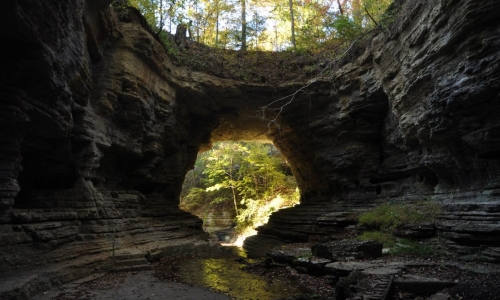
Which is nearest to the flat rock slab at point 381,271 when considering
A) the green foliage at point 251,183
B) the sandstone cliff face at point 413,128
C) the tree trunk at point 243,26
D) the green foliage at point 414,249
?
the green foliage at point 414,249

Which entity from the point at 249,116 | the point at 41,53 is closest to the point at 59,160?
the point at 41,53

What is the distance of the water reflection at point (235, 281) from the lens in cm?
783

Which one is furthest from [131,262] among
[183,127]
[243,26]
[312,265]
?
[243,26]

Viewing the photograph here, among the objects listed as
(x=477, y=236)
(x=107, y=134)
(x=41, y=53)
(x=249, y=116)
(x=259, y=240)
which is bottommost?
(x=259, y=240)

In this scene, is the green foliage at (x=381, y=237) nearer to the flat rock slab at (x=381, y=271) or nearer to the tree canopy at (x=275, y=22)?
the flat rock slab at (x=381, y=271)

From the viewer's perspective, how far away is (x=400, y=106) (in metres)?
12.4

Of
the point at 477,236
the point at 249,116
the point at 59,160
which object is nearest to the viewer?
the point at 477,236

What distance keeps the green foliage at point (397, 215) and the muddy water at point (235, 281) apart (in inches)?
189

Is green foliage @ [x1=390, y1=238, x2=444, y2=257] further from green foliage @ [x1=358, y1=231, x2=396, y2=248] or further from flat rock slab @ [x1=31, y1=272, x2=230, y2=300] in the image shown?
flat rock slab @ [x1=31, y1=272, x2=230, y2=300]

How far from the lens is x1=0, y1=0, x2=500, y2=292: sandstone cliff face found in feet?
26.5

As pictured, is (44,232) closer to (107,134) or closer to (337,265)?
(107,134)

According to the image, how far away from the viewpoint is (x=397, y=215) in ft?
38.1

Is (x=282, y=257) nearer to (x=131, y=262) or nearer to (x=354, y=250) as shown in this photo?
(x=354, y=250)

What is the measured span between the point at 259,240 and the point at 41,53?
1564 cm
